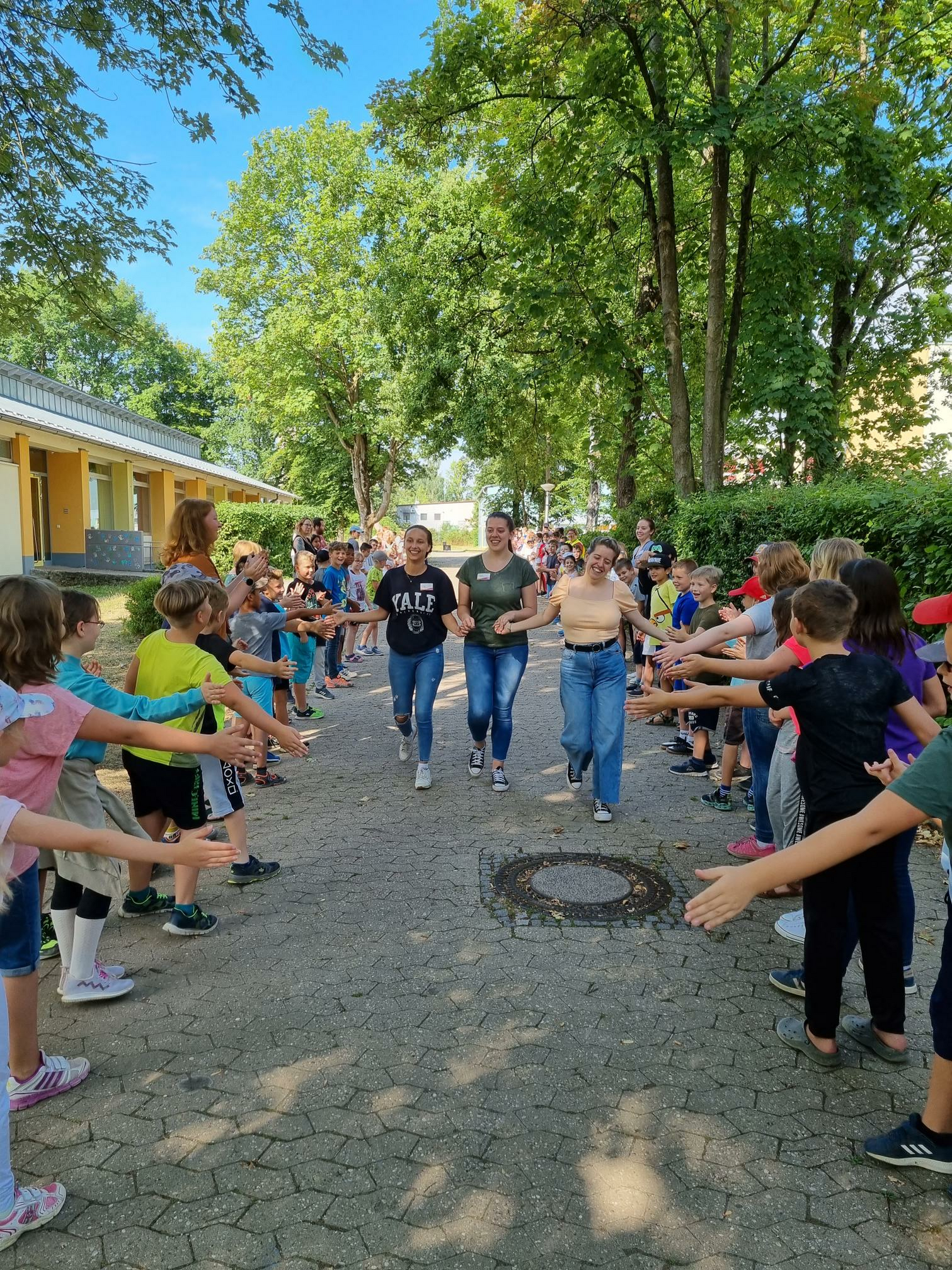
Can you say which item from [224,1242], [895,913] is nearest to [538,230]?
[895,913]

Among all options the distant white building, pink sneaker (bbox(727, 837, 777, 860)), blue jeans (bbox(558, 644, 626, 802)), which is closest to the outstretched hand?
pink sneaker (bbox(727, 837, 777, 860))

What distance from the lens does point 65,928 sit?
3709 mm

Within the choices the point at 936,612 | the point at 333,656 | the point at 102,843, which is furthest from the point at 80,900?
the point at 333,656

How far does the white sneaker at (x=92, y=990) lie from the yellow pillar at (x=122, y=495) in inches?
1249

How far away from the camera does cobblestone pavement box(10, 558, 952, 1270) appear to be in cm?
242

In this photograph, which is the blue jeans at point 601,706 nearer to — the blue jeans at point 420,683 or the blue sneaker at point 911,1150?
the blue jeans at point 420,683

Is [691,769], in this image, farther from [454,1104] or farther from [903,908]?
[454,1104]

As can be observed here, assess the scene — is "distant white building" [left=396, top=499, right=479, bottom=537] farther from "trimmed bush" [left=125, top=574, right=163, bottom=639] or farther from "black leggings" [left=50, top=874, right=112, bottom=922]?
"black leggings" [left=50, top=874, right=112, bottom=922]

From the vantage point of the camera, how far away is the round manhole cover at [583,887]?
4664mm

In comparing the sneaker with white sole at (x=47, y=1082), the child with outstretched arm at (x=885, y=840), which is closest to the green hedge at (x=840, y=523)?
the child with outstretched arm at (x=885, y=840)

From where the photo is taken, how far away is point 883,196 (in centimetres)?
1236

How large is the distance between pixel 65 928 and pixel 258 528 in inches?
974

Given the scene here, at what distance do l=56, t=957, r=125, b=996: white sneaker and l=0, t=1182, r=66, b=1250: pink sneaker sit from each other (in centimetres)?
128

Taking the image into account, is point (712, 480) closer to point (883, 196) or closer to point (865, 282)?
point (883, 196)
